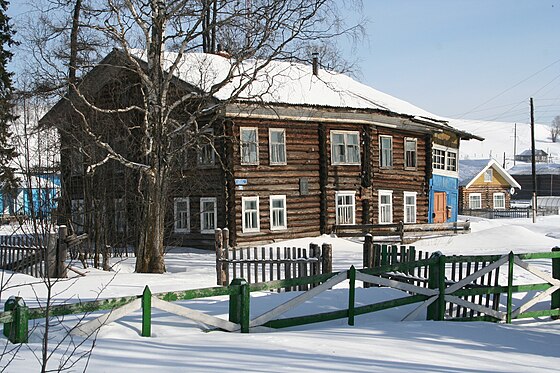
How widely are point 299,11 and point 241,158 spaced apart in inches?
376

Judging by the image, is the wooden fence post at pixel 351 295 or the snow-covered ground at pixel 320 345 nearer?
the snow-covered ground at pixel 320 345

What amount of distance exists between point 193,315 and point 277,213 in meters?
18.3

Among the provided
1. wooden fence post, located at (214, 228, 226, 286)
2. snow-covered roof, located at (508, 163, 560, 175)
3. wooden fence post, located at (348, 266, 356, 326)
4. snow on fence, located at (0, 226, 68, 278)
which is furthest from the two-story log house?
snow-covered roof, located at (508, 163, 560, 175)

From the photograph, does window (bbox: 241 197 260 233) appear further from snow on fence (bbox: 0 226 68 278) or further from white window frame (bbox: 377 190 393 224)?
snow on fence (bbox: 0 226 68 278)

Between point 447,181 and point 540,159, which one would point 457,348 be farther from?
point 540,159

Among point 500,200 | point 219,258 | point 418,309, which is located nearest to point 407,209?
point 219,258

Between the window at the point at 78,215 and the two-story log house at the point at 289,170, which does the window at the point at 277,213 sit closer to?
the two-story log house at the point at 289,170

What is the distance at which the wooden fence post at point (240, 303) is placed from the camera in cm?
774

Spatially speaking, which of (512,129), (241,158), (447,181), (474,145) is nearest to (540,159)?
(474,145)

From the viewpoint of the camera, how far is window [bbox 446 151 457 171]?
35.7 meters

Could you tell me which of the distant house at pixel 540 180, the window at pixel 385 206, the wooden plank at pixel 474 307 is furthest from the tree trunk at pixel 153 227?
the distant house at pixel 540 180

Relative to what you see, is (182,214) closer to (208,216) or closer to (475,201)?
(208,216)

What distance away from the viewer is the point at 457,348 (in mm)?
8008

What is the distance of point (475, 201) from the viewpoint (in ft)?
185
